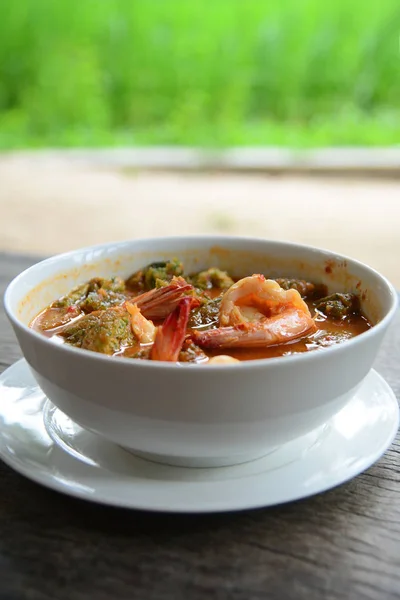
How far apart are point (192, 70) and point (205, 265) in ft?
19.2

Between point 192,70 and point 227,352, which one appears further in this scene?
point 192,70

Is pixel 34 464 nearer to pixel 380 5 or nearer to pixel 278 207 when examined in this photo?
pixel 278 207

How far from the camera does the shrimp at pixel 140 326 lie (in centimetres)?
108

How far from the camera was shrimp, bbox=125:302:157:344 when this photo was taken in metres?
1.08

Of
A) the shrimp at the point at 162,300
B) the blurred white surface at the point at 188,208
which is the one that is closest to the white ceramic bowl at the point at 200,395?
the shrimp at the point at 162,300

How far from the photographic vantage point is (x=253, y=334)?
105cm

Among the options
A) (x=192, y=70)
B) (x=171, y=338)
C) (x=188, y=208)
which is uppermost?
(x=171, y=338)

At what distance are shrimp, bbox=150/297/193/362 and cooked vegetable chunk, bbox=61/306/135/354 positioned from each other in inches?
4.1

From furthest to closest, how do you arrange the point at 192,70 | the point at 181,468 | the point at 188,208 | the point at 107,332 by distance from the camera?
the point at 192,70 → the point at 188,208 → the point at 107,332 → the point at 181,468

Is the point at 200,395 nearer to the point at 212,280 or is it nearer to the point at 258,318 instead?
the point at 258,318

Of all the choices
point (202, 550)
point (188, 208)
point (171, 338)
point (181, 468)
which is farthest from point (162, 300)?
point (188, 208)

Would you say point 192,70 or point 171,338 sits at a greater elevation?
point 171,338

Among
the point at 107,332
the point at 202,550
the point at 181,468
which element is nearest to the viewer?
the point at 202,550

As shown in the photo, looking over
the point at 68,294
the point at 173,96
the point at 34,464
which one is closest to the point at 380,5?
the point at 173,96
